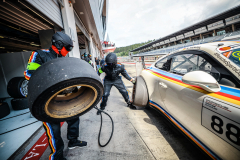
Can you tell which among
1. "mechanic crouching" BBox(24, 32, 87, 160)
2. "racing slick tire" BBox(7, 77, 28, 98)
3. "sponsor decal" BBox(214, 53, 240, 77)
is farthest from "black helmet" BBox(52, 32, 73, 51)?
"racing slick tire" BBox(7, 77, 28, 98)

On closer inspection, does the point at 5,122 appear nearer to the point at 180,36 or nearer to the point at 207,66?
the point at 207,66

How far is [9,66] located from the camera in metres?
4.27

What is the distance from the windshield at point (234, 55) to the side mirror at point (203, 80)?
0.35m

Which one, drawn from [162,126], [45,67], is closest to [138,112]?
[162,126]

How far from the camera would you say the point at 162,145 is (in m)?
1.64

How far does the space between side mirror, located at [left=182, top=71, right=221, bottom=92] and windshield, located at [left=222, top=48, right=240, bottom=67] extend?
0.35 metres

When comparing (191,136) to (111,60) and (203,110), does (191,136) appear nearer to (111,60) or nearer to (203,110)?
(203,110)

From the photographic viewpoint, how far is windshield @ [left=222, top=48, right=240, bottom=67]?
104cm

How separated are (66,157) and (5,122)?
2.21 metres

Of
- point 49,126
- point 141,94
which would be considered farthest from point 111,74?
point 49,126

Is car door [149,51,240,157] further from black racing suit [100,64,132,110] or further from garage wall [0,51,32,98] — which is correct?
garage wall [0,51,32,98]

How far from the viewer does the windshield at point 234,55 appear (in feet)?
3.40

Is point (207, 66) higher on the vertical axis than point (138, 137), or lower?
higher

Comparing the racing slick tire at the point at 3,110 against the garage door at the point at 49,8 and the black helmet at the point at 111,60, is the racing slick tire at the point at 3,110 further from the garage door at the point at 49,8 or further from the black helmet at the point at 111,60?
the black helmet at the point at 111,60
